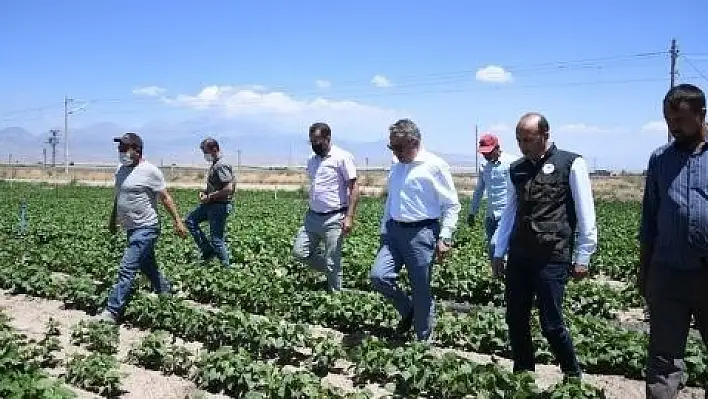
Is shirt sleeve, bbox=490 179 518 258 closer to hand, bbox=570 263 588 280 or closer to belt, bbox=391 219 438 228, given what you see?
hand, bbox=570 263 588 280

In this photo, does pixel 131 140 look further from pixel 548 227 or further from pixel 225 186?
pixel 548 227

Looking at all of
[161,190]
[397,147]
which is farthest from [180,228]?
[397,147]

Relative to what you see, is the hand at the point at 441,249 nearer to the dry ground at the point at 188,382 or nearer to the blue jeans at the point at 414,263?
the blue jeans at the point at 414,263

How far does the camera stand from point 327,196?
7.70m

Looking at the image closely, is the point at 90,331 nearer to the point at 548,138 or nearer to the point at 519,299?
the point at 519,299

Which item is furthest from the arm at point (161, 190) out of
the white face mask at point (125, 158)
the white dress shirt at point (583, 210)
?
the white dress shirt at point (583, 210)

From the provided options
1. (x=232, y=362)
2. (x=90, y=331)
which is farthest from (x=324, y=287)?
(x=232, y=362)

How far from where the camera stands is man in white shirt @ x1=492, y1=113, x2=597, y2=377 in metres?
4.67

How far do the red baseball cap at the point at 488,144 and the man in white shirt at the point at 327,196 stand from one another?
5.10ft

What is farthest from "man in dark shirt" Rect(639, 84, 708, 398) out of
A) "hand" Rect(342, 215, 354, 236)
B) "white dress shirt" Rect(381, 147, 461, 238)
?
"hand" Rect(342, 215, 354, 236)

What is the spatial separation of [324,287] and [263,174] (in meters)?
51.9

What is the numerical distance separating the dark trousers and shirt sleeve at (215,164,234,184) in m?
5.58

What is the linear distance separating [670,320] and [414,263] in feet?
7.85

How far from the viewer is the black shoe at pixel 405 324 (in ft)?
21.3
